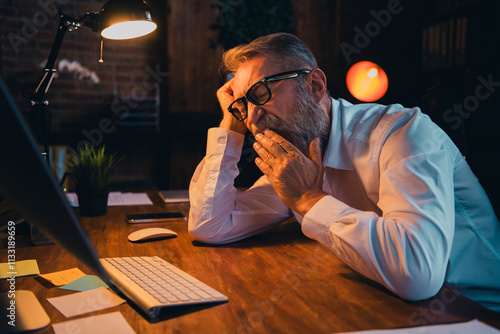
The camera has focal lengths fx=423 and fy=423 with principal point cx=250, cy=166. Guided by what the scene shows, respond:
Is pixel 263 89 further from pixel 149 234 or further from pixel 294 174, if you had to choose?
pixel 149 234

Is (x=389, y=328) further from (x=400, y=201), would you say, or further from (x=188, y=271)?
(x=188, y=271)

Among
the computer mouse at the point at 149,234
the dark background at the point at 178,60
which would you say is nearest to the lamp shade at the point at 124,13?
the computer mouse at the point at 149,234

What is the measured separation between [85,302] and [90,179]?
2.74 feet

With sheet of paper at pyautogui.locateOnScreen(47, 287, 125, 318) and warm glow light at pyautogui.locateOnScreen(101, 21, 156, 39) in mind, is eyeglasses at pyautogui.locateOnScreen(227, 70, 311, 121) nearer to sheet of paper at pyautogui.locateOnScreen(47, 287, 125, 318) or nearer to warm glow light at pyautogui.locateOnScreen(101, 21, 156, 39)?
warm glow light at pyautogui.locateOnScreen(101, 21, 156, 39)

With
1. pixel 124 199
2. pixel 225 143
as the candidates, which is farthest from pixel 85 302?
pixel 124 199

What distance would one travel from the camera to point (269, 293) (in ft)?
2.75

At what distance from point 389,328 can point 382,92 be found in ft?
10.8

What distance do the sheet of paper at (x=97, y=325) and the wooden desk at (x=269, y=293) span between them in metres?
0.02

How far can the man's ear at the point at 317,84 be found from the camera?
1.32 meters

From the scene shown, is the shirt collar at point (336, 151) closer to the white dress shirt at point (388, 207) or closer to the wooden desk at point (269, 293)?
the white dress shirt at point (388, 207)

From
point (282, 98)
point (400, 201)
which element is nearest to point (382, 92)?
point (282, 98)

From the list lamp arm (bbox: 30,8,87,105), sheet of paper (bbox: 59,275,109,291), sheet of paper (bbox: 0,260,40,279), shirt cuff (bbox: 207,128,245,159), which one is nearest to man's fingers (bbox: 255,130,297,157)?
shirt cuff (bbox: 207,128,245,159)

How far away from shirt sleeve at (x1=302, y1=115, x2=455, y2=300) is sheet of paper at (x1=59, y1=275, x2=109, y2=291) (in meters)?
0.47

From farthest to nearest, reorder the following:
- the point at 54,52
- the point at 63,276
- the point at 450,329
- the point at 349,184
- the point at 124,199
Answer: the point at 124,199, the point at 54,52, the point at 349,184, the point at 63,276, the point at 450,329
